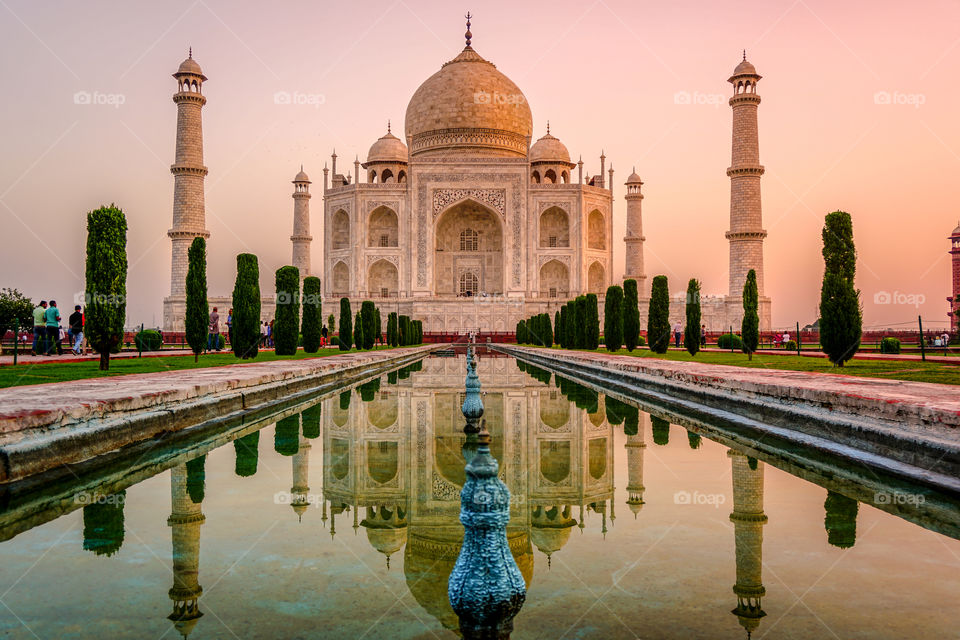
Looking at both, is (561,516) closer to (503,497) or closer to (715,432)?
(503,497)

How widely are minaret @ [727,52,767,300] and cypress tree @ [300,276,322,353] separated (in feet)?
56.0

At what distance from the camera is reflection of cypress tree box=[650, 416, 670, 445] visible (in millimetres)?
3824

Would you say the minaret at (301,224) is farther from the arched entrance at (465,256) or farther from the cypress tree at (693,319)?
the cypress tree at (693,319)

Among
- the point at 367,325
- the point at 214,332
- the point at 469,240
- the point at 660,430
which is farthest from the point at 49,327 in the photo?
the point at 469,240

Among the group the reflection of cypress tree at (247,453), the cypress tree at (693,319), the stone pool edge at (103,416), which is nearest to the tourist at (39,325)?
the stone pool edge at (103,416)

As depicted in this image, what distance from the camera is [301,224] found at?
32.9 meters

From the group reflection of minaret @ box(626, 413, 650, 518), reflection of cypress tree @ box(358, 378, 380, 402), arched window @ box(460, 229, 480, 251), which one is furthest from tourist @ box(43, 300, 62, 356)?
arched window @ box(460, 229, 480, 251)

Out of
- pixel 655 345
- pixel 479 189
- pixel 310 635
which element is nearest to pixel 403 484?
pixel 310 635

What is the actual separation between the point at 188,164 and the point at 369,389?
21330mm

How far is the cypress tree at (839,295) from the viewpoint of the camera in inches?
324

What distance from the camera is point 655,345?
12.9m

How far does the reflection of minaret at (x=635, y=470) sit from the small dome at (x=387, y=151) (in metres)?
32.0

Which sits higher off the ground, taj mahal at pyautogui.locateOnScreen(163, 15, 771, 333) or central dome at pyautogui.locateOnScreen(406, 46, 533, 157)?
central dome at pyautogui.locateOnScreen(406, 46, 533, 157)

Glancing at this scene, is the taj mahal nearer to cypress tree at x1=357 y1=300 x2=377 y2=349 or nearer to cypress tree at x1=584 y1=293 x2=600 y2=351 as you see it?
cypress tree at x1=357 y1=300 x2=377 y2=349
